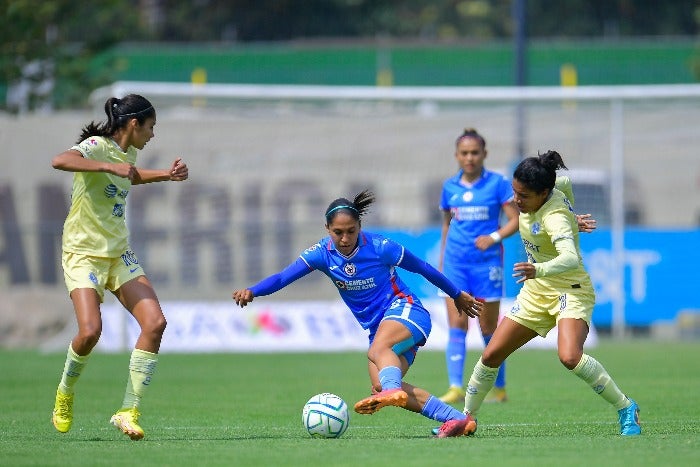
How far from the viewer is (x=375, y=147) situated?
73.5ft

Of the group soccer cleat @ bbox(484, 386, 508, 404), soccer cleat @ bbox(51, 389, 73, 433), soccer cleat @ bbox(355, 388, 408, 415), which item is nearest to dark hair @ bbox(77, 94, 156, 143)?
soccer cleat @ bbox(51, 389, 73, 433)

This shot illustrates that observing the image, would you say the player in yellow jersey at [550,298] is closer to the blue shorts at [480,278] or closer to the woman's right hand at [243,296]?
the woman's right hand at [243,296]

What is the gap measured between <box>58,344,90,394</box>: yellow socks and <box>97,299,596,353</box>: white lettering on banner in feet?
36.2

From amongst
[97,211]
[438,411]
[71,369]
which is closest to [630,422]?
[438,411]

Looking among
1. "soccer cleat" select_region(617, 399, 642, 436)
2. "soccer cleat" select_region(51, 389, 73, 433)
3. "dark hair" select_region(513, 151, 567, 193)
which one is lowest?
"soccer cleat" select_region(617, 399, 642, 436)

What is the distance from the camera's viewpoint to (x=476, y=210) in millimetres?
12633

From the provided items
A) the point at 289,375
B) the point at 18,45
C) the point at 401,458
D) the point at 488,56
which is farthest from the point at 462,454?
the point at 488,56

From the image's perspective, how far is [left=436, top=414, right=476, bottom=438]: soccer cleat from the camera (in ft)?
30.1

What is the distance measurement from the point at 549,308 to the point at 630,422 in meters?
0.97

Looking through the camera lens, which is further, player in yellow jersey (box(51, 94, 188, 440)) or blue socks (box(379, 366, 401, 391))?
player in yellow jersey (box(51, 94, 188, 440))

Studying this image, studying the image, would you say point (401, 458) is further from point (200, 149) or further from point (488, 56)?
point (488, 56)

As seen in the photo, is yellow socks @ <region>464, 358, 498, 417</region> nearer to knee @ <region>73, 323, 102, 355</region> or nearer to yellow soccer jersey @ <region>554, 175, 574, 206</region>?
yellow soccer jersey @ <region>554, 175, 574, 206</region>

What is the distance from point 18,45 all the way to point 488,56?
979 cm

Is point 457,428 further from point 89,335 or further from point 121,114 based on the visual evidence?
point 121,114
